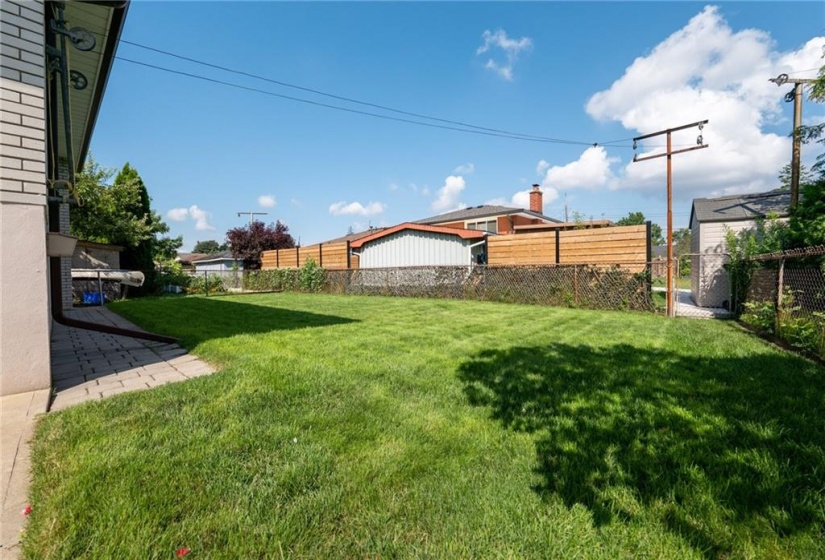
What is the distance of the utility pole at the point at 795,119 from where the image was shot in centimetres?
967

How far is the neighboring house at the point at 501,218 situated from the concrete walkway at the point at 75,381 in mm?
18840

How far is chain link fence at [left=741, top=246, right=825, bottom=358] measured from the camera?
475 centimetres

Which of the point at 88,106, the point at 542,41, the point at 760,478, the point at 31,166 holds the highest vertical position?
the point at 542,41

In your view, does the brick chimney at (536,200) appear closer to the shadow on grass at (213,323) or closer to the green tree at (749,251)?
the green tree at (749,251)

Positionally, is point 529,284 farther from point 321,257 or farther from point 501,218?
point 501,218

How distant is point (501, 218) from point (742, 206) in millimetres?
12376

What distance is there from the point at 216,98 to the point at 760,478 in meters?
15.3

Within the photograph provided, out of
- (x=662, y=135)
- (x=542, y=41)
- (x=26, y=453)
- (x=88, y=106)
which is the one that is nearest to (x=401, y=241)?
(x=542, y=41)

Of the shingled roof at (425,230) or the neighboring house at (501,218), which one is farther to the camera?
the neighboring house at (501,218)

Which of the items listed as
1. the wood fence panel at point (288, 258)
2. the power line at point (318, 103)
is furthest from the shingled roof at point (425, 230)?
the wood fence panel at point (288, 258)

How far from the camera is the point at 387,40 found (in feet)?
42.0

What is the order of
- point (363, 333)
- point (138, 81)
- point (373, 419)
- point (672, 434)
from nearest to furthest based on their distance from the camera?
point (672, 434)
point (373, 419)
point (363, 333)
point (138, 81)

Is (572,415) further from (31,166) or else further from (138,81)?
(138,81)

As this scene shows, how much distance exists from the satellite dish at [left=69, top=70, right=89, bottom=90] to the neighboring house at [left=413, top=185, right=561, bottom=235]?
18.5 m
